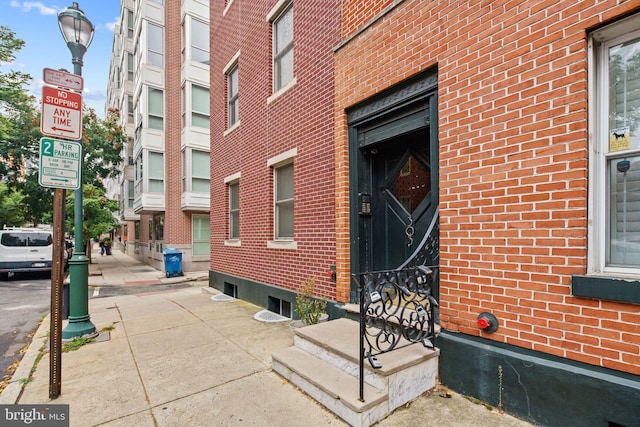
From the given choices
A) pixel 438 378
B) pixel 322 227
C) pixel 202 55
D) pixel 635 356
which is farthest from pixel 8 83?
pixel 635 356

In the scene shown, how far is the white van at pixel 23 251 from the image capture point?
40.9 feet

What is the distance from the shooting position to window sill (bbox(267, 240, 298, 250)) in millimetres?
5977

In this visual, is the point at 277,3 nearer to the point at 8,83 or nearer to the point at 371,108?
the point at 371,108

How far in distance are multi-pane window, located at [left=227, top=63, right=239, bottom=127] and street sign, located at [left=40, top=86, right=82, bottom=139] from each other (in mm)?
5330

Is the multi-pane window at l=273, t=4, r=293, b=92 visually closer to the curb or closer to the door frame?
the door frame

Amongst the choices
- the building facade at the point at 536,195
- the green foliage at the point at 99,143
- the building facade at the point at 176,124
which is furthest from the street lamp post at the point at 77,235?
the green foliage at the point at 99,143

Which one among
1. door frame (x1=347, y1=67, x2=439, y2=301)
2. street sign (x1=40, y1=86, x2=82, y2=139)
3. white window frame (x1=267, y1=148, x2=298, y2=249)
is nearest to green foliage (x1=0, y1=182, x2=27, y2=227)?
white window frame (x1=267, y1=148, x2=298, y2=249)

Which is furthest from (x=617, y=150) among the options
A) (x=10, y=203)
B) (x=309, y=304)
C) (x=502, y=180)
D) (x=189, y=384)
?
(x=10, y=203)

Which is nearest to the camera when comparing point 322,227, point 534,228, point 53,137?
point 534,228

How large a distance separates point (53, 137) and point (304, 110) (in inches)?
143

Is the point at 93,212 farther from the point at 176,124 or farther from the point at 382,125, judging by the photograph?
the point at 382,125

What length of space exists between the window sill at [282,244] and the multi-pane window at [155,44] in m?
14.0

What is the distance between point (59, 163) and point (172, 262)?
11148 millimetres

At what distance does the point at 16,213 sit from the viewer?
18.5m
